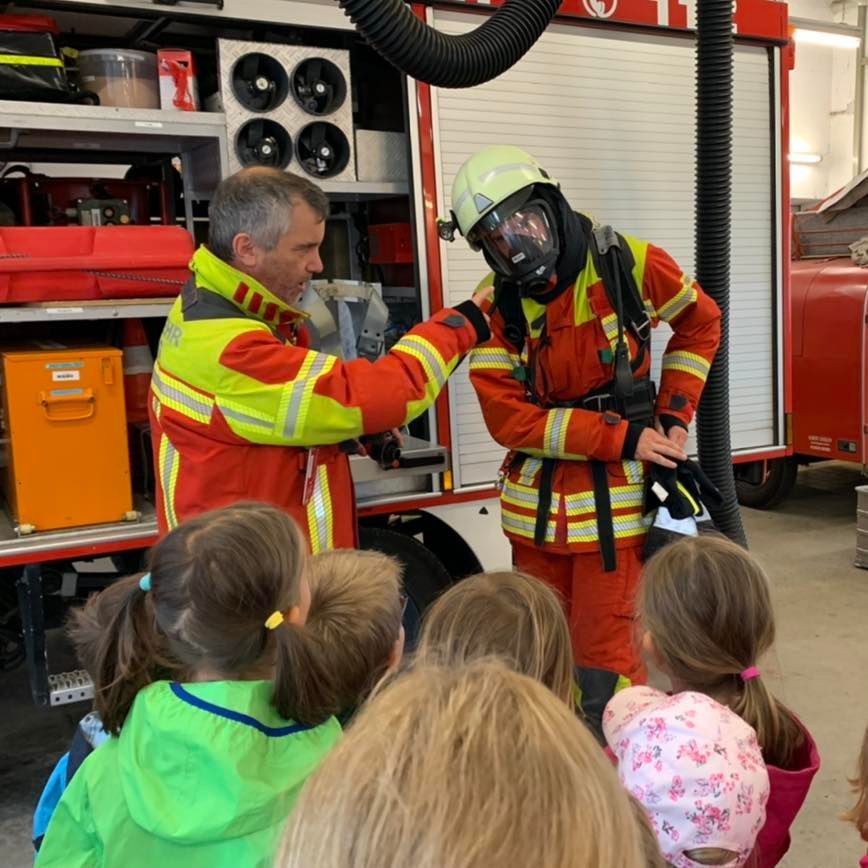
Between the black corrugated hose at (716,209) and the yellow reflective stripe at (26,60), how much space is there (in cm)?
224

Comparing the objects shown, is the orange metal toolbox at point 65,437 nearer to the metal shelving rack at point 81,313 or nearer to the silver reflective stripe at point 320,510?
the metal shelving rack at point 81,313

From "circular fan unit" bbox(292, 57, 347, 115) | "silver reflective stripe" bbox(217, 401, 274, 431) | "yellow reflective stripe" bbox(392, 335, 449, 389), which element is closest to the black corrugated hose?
"circular fan unit" bbox(292, 57, 347, 115)

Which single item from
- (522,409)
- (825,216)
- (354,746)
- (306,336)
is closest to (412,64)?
(306,336)

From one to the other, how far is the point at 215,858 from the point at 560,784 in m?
0.91

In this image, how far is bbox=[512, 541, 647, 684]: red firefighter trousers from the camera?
294cm

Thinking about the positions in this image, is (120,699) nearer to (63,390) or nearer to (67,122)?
(63,390)

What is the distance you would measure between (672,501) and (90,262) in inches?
75.7

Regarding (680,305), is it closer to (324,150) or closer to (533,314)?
(533,314)

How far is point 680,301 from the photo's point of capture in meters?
3.13

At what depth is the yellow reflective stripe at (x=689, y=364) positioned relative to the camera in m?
3.24

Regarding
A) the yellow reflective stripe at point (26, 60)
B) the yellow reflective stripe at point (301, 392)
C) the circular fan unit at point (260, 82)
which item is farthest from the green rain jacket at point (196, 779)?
the circular fan unit at point (260, 82)

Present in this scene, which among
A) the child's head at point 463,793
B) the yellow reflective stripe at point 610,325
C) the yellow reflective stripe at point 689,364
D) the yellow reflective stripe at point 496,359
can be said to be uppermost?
the yellow reflective stripe at point 610,325

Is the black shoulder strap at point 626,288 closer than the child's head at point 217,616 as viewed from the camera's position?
No

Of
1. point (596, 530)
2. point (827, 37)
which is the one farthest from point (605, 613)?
point (827, 37)
